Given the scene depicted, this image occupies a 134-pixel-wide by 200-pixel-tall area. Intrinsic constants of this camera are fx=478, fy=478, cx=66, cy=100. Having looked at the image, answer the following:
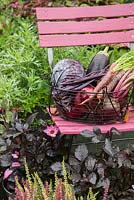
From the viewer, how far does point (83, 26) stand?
3.69 m

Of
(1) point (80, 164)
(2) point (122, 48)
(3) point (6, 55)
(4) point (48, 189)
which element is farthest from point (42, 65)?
(4) point (48, 189)

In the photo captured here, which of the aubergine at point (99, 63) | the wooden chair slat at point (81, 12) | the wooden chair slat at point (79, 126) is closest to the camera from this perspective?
the wooden chair slat at point (79, 126)

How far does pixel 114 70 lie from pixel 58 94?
38 centimetres

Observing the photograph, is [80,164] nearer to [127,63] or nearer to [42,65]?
[127,63]

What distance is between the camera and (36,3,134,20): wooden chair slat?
3.71 metres

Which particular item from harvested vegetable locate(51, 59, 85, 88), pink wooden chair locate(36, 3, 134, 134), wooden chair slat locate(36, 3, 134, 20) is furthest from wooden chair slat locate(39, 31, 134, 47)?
harvested vegetable locate(51, 59, 85, 88)

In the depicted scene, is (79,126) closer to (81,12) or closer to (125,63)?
(125,63)

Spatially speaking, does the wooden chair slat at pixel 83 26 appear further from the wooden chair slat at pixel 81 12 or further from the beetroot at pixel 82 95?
the beetroot at pixel 82 95

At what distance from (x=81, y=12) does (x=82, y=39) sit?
0.29m

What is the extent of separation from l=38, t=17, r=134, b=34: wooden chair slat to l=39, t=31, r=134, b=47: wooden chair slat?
5cm

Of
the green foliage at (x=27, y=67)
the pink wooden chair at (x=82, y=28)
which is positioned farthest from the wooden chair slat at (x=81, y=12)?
the green foliage at (x=27, y=67)

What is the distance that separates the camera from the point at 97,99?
116 inches

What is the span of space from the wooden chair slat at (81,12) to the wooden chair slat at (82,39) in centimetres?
21

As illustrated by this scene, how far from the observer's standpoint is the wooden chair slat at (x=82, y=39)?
353 centimetres
